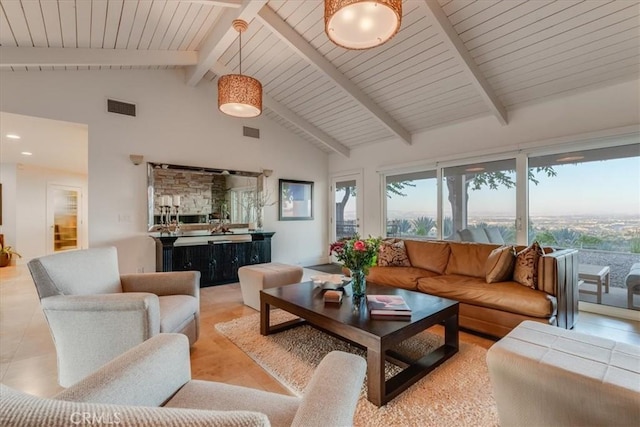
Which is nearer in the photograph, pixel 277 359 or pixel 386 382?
pixel 386 382

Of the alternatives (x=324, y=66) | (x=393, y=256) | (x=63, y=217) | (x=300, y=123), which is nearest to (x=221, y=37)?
(x=324, y=66)

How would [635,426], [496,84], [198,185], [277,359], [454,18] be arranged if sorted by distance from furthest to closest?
[198,185] → [496,84] → [454,18] → [277,359] → [635,426]

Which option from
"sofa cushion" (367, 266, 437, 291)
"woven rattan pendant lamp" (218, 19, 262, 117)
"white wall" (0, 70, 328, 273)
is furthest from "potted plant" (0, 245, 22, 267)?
"sofa cushion" (367, 266, 437, 291)

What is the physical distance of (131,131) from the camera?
173 inches

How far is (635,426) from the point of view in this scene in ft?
3.85

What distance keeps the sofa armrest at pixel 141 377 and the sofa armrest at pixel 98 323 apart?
76cm

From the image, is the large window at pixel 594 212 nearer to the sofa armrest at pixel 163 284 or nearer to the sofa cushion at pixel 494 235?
the sofa cushion at pixel 494 235

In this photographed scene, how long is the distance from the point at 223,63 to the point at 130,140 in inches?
73.0

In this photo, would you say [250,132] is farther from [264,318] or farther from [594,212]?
[594,212]

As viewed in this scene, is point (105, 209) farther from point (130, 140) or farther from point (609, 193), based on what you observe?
point (609, 193)

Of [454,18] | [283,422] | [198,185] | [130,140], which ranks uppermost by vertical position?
[454,18]

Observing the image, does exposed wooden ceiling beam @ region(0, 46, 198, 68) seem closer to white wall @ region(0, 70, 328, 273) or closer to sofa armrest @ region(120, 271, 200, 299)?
white wall @ region(0, 70, 328, 273)

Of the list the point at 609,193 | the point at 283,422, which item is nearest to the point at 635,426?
the point at 283,422

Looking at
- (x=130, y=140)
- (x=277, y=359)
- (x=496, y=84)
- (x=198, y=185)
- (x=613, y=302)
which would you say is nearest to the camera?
(x=277, y=359)
